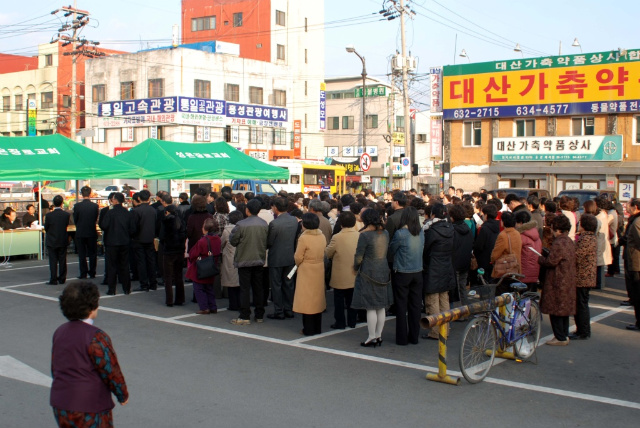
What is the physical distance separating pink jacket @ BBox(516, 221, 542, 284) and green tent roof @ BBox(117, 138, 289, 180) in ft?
40.1

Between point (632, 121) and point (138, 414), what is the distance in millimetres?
29307

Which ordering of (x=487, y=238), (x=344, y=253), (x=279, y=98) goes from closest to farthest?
(x=344, y=253) < (x=487, y=238) < (x=279, y=98)

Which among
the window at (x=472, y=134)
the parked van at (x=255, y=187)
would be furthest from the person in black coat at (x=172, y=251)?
the window at (x=472, y=134)

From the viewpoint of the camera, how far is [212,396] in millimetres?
6391

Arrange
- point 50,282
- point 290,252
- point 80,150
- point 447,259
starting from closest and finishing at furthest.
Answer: point 447,259 < point 290,252 < point 50,282 < point 80,150

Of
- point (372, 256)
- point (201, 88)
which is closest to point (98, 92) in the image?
point (201, 88)

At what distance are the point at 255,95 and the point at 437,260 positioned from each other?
44.6 metres

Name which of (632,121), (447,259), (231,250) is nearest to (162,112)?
(632,121)

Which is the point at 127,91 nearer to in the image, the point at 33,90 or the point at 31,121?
the point at 31,121

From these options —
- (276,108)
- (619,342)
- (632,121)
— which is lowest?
(619,342)

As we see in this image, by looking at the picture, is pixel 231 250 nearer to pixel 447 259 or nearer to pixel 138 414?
pixel 447 259

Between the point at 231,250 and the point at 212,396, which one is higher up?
the point at 231,250

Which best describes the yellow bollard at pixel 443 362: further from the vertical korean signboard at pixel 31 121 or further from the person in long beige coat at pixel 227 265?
the vertical korean signboard at pixel 31 121

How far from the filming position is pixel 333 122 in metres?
68.7
